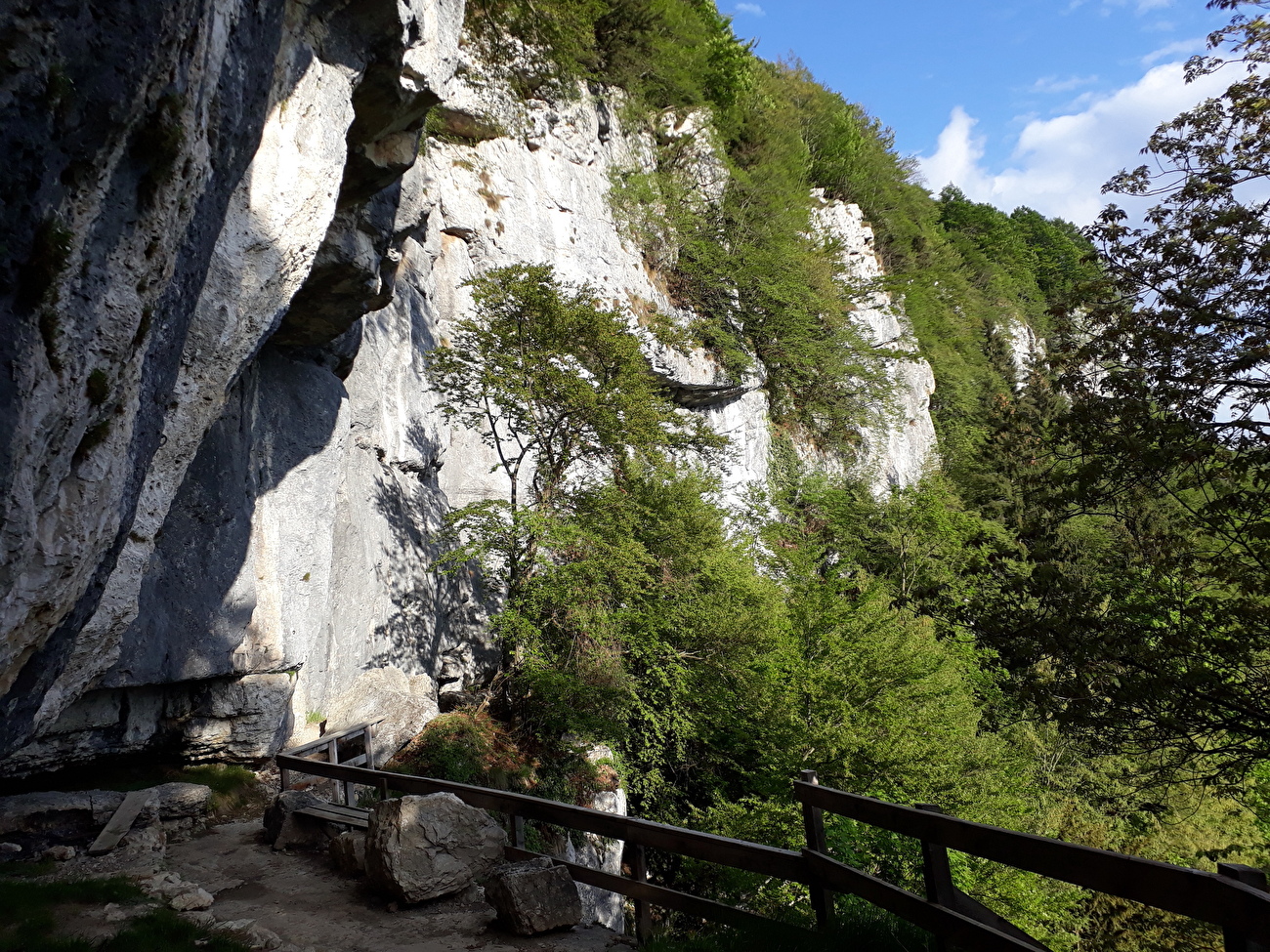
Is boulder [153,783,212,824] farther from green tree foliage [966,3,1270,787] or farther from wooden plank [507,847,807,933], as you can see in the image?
green tree foliage [966,3,1270,787]

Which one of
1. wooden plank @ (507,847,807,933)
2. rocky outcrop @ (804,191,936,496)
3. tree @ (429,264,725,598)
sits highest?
rocky outcrop @ (804,191,936,496)

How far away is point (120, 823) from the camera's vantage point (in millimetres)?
6512

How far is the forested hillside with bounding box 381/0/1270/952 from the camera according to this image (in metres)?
6.20

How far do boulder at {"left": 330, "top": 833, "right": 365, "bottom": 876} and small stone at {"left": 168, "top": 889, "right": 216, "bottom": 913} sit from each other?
0.79 meters

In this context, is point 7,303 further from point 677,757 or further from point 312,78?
point 677,757

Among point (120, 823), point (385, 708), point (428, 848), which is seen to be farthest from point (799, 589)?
point (120, 823)

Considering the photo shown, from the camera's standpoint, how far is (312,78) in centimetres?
729

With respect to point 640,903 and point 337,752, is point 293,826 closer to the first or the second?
point 337,752

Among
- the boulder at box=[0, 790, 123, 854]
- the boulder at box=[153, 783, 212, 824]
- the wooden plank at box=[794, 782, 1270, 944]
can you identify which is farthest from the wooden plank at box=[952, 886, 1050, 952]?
the boulder at box=[153, 783, 212, 824]

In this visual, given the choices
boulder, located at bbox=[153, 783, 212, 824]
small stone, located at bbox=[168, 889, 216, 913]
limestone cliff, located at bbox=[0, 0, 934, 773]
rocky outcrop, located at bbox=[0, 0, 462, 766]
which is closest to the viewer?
rocky outcrop, located at bbox=[0, 0, 462, 766]

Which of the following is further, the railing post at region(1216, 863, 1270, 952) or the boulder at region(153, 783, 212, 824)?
the boulder at region(153, 783, 212, 824)

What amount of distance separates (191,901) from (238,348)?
4809 mm

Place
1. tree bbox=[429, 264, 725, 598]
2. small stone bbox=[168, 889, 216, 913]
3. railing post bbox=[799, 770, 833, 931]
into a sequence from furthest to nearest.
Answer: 1. tree bbox=[429, 264, 725, 598]
2. small stone bbox=[168, 889, 216, 913]
3. railing post bbox=[799, 770, 833, 931]

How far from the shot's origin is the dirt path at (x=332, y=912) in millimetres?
4008
